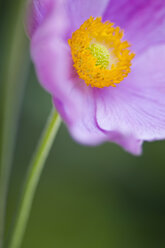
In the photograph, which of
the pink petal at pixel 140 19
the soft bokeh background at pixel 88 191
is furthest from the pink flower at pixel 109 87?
the soft bokeh background at pixel 88 191

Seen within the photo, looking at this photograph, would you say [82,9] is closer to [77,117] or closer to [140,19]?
[140,19]

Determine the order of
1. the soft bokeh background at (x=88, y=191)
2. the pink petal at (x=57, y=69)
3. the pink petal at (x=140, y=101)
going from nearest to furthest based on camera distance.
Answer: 1. the pink petal at (x=57, y=69)
2. the pink petal at (x=140, y=101)
3. the soft bokeh background at (x=88, y=191)

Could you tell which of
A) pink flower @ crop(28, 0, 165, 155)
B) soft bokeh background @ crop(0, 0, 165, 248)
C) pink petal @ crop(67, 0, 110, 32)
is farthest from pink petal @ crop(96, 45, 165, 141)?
soft bokeh background @ crop(0, 0, 165, 248)

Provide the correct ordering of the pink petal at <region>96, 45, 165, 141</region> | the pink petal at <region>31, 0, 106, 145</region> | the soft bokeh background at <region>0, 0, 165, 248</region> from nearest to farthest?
the pink petal at <region>31, 0, 106, 145</region> < the pink petal at <region>96, 45, 165, 141</region> < the soft bokeh background at <region>0, 0, 165, 248</region>

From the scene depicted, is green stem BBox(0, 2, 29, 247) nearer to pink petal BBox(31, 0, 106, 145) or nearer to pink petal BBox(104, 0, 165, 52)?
pink petal BBox(31, 0, 106, 145)

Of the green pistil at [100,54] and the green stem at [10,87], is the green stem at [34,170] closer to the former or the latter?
the green stem at [10,87]

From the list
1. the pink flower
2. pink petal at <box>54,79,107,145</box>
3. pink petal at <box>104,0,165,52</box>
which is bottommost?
pink petal at <box>54,79,107,145</box>

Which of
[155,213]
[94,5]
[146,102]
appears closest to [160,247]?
[155,213]
